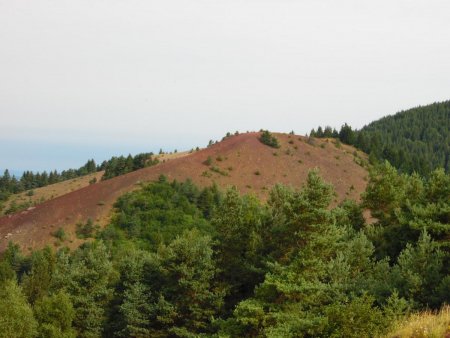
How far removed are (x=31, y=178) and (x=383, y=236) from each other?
441ft

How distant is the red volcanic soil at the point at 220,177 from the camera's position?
56562 millimetres

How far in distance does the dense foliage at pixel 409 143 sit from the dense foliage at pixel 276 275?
49.3m

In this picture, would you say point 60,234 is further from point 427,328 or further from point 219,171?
point 427,328

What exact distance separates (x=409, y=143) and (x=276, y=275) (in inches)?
6289

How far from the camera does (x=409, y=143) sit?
16688 cm

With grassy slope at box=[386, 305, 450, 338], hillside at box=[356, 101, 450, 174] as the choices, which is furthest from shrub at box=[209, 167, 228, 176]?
grassy slope at box=[386, 305, 450, 338]

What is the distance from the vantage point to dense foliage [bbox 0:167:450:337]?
18.8m

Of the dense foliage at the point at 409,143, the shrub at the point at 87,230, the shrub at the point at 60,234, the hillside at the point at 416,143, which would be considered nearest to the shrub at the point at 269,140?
the dense foliage at the point at 409,143

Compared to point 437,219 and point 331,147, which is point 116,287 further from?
point 331,147

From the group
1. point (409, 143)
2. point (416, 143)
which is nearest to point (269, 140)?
point (409, 143)

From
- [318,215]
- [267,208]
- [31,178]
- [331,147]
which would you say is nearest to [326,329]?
[318,215]

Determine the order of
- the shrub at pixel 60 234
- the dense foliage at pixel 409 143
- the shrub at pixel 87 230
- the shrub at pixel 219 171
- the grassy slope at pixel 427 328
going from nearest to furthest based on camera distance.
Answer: the grassy slope at pixel 427 328
the shrub at pixel 60 234
the shrub at pixel 87 230
the shrub at pixel 219 171
the dense foliage at pixel 409 143

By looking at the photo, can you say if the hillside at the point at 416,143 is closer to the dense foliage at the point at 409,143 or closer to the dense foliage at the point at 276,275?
the dense foliage at the point at 409,143

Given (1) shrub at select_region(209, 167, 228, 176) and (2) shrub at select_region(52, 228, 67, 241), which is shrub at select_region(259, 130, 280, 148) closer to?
(1) shrub at select_region(209, 167, 228, 176)
